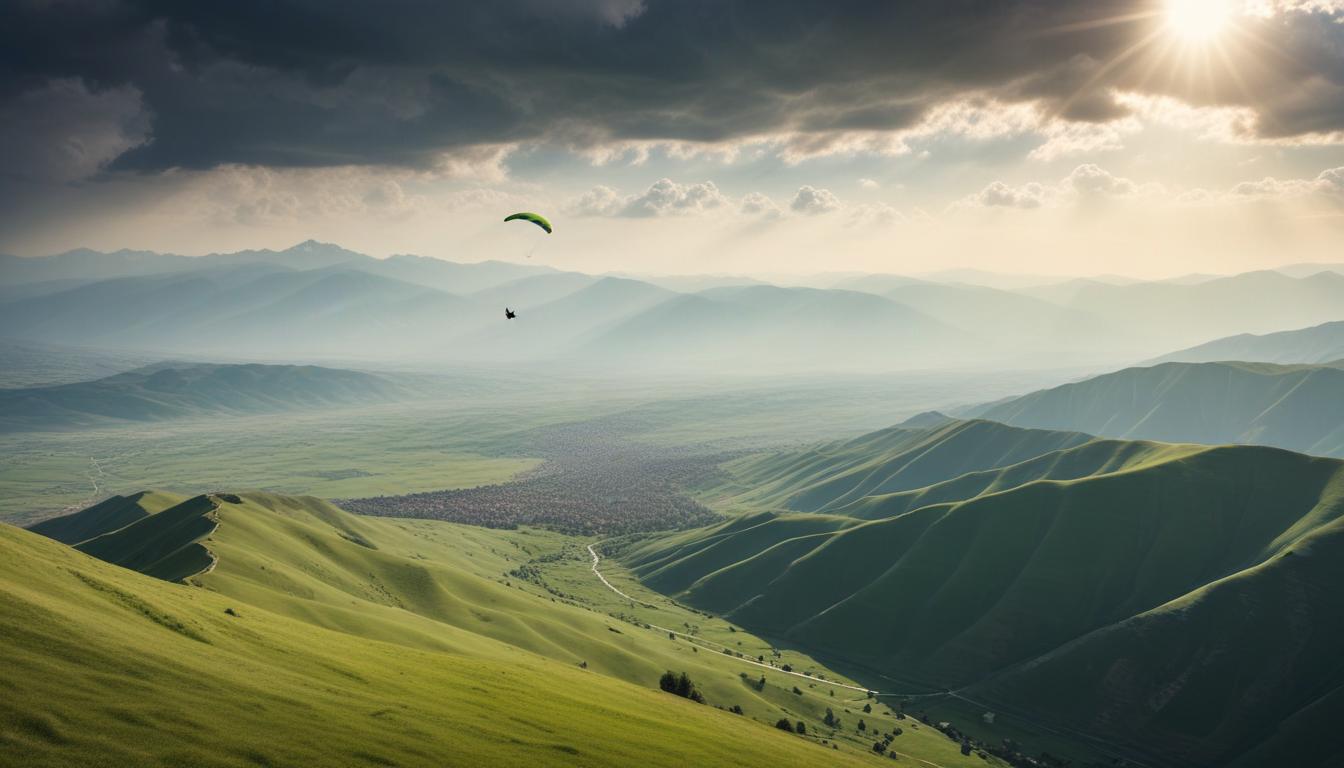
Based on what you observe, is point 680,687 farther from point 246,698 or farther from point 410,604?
point 246,698

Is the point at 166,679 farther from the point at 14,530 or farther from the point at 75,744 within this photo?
the point at 14,530

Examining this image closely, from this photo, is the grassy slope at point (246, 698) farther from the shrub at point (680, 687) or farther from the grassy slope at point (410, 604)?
the shrub at point (680, 687)

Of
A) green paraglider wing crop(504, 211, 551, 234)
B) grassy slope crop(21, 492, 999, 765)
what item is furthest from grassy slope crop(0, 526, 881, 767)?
green paraglider wing crop(504, 211, 551, 234)

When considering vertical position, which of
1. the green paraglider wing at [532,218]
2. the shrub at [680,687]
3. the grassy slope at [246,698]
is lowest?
the shrub at [680,687]

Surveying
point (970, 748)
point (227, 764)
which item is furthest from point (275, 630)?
point (970, 748)

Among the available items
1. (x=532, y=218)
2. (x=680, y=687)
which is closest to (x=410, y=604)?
(x=680, y=687)

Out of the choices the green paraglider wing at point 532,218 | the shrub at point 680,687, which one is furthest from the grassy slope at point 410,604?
the green paraglider wing at point 532,218
